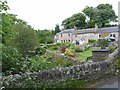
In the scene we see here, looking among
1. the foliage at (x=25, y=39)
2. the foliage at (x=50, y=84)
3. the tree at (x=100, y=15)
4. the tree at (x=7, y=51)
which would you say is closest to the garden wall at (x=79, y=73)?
the foliage at (x=50, y=84)

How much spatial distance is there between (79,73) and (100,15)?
236 ft

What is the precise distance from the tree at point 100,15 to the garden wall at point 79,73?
2648 inches

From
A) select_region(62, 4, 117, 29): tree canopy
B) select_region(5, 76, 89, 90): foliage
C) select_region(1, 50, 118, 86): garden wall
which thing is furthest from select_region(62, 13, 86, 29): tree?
select_region(5, 76, 89, 90): foliage

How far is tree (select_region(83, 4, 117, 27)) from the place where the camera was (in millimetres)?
77500

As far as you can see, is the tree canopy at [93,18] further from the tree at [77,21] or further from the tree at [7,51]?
the tree at [7,51]

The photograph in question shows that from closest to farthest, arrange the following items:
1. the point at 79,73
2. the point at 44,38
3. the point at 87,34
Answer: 1. the point at 79,73
2. the point at 44,38
3. the point at 87,34

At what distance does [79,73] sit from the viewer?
824cm

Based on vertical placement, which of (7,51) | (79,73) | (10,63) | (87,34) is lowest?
(79,73)

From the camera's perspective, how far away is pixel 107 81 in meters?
8.48

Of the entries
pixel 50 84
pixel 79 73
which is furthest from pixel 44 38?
pixel 50 84

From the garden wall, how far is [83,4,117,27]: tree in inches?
2648

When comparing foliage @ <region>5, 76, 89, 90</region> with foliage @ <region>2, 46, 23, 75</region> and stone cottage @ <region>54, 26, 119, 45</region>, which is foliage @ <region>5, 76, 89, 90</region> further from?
stone cottage @ <region>54, 26, 119, 45</region>

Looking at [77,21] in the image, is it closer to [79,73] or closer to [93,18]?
[93,18]

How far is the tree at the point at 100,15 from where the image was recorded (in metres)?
77.5
